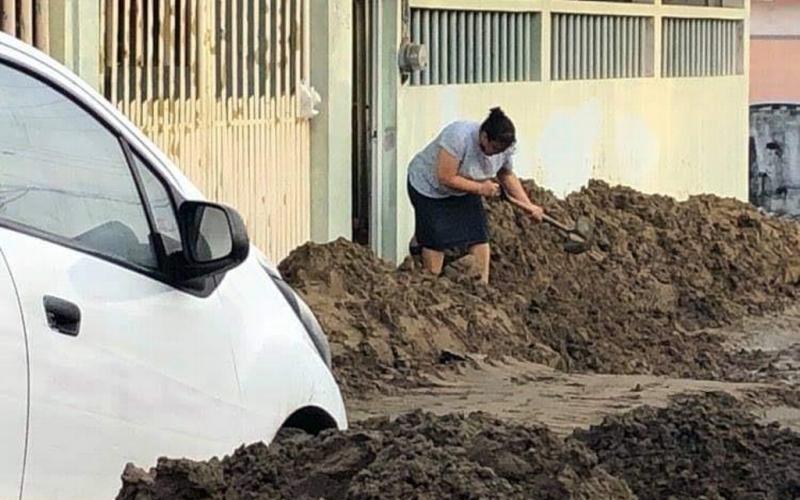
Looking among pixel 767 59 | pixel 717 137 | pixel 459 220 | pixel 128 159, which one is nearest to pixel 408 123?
pixel 459 220

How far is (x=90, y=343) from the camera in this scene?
475 cm

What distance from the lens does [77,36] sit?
10273mm

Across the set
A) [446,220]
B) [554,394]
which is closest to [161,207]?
[554,394]

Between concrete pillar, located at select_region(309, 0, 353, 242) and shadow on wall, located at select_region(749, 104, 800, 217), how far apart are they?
1424 cm

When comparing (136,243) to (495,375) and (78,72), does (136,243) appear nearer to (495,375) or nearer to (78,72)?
(78,72)

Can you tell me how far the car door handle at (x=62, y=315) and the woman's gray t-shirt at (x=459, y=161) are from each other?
8332mm

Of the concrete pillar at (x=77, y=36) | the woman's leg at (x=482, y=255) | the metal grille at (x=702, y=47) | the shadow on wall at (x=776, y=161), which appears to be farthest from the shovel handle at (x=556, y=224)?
the shadow on wall at (x=776, y=161)

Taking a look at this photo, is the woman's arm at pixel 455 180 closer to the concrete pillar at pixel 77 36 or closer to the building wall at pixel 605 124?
the building wall at pixel 605 124

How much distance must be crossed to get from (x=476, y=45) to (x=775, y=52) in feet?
66.6

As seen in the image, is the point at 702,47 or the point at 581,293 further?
the point at 702,47

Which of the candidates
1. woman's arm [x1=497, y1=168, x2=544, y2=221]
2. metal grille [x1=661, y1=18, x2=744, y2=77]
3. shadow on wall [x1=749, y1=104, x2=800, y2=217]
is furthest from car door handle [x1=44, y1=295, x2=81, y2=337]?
shadow on wall [x1=749, y1=104, x2=800, y2=217]

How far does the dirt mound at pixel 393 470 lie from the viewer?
4.66 meters

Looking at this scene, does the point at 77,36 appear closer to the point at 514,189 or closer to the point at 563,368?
the point at 514,189

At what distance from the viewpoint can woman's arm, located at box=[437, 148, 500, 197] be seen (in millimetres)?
12891
